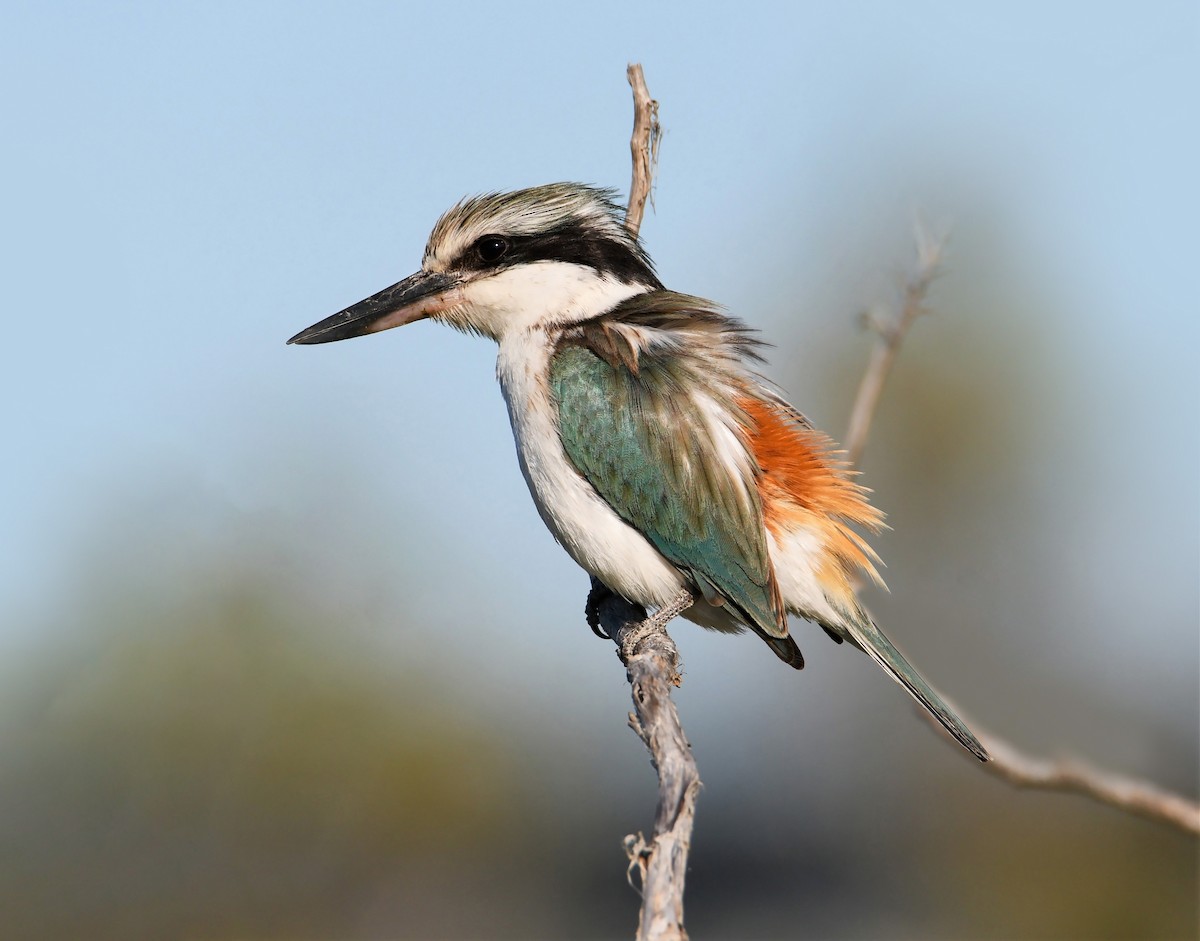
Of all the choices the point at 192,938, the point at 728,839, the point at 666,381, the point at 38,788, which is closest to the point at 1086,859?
the point at 728,839

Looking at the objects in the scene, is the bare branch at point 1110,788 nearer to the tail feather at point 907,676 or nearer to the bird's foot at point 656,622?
the tail feather at point 907,676

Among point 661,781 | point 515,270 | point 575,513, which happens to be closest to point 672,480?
point 575,513

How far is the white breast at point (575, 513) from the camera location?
12.5 ft

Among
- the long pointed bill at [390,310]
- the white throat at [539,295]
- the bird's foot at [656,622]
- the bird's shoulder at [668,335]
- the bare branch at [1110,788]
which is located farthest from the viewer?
the long pointed bill at [390,310]

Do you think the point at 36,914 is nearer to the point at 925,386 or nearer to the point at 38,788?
the point at 38,788

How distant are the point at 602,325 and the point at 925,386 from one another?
11212mm

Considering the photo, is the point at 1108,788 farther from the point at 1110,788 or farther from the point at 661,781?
the point at 661,781

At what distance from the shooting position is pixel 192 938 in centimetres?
867

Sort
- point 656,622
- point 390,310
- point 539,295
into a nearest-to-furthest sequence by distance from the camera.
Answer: point 656,622 < point 539,295 < point 390,310

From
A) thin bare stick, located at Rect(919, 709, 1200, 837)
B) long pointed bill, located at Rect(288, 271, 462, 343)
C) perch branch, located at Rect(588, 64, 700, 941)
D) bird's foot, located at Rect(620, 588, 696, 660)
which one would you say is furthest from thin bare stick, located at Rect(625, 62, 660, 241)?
thin bare stick, located at Rect(919, 709, 1200, 837)

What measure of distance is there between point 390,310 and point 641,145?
3.14ft

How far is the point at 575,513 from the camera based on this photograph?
383 cm

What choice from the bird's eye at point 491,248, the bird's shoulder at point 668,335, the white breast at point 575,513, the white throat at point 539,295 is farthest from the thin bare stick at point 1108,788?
the bird's eye at point 491,248

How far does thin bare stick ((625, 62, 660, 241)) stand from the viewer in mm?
4086
